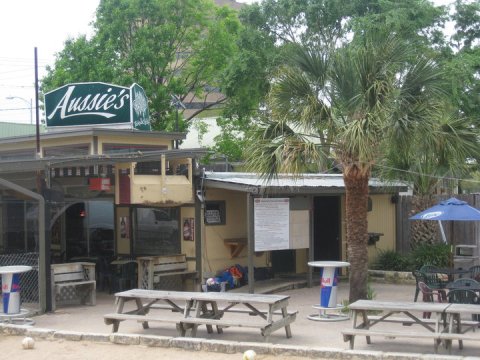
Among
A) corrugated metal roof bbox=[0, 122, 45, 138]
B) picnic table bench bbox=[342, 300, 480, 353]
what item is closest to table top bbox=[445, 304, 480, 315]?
picnic table bench bbox=[342, 300, 480, 353]

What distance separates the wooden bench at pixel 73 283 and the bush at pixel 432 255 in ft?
26.7

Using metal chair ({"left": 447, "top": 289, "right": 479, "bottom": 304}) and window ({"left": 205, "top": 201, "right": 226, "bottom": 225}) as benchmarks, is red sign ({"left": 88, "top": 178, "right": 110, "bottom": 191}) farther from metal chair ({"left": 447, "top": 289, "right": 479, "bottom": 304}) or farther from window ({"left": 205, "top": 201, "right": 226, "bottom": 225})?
metal chair ({"left": 447, "top": 289, "right": 479, "bottom": 304})

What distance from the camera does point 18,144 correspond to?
1820cm

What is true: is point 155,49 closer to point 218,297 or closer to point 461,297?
point 218,297

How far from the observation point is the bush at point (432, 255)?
16.8 meters

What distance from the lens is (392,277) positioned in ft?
56.2

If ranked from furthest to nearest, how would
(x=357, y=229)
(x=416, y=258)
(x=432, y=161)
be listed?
(x=416, y=258), (x=432, y=161), (x=357, y=229)

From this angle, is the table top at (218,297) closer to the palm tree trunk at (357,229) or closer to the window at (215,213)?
the palm tree trunk at (357,229)


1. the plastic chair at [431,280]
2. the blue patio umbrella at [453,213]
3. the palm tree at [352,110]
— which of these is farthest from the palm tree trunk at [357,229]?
the blue patio umbrella at [453,213]

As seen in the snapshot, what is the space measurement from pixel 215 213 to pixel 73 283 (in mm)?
3636

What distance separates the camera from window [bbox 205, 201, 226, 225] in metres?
15.3

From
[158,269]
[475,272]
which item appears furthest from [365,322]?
[158,269]

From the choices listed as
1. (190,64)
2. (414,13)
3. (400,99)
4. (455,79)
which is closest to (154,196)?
(400,99)

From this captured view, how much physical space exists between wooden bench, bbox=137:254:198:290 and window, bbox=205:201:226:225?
3.39 feet
